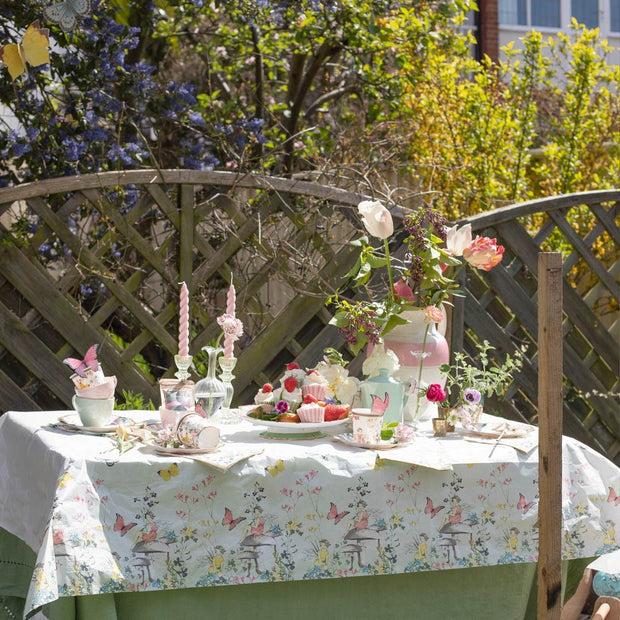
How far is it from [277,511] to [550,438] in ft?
2.31

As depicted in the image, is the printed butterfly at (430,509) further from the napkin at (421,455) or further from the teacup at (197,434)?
the teacup at (197,434)

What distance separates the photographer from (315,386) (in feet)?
8.43

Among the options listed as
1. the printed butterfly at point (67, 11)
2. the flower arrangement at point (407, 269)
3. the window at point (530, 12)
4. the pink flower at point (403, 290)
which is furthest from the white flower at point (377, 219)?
the window at point (530, 12)

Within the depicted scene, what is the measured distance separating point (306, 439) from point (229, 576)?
41cm

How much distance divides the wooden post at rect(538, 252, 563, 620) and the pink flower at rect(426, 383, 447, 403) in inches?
28.4

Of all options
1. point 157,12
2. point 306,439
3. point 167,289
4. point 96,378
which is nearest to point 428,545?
point 306,439

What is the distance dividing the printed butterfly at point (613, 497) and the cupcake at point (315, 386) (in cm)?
79

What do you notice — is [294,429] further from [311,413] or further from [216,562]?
[216,562]

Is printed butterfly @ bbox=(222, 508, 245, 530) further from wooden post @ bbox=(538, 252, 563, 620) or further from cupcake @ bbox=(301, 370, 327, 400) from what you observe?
wooden post @ bbox=(538, 252, 563, 620)

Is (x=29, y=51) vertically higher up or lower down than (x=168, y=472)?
higher up

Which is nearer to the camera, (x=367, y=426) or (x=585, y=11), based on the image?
(x=367, y=426)

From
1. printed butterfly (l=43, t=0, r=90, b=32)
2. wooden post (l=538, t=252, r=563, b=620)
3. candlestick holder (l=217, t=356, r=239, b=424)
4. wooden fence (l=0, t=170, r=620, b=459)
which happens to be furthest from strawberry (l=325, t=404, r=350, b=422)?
printed butterfly (l=43, t=0, r=90, b=32)

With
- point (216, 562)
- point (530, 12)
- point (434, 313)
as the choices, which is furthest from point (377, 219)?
point (530, 12)

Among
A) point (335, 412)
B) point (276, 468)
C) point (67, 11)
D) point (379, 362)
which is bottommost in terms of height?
point (276, 468)
